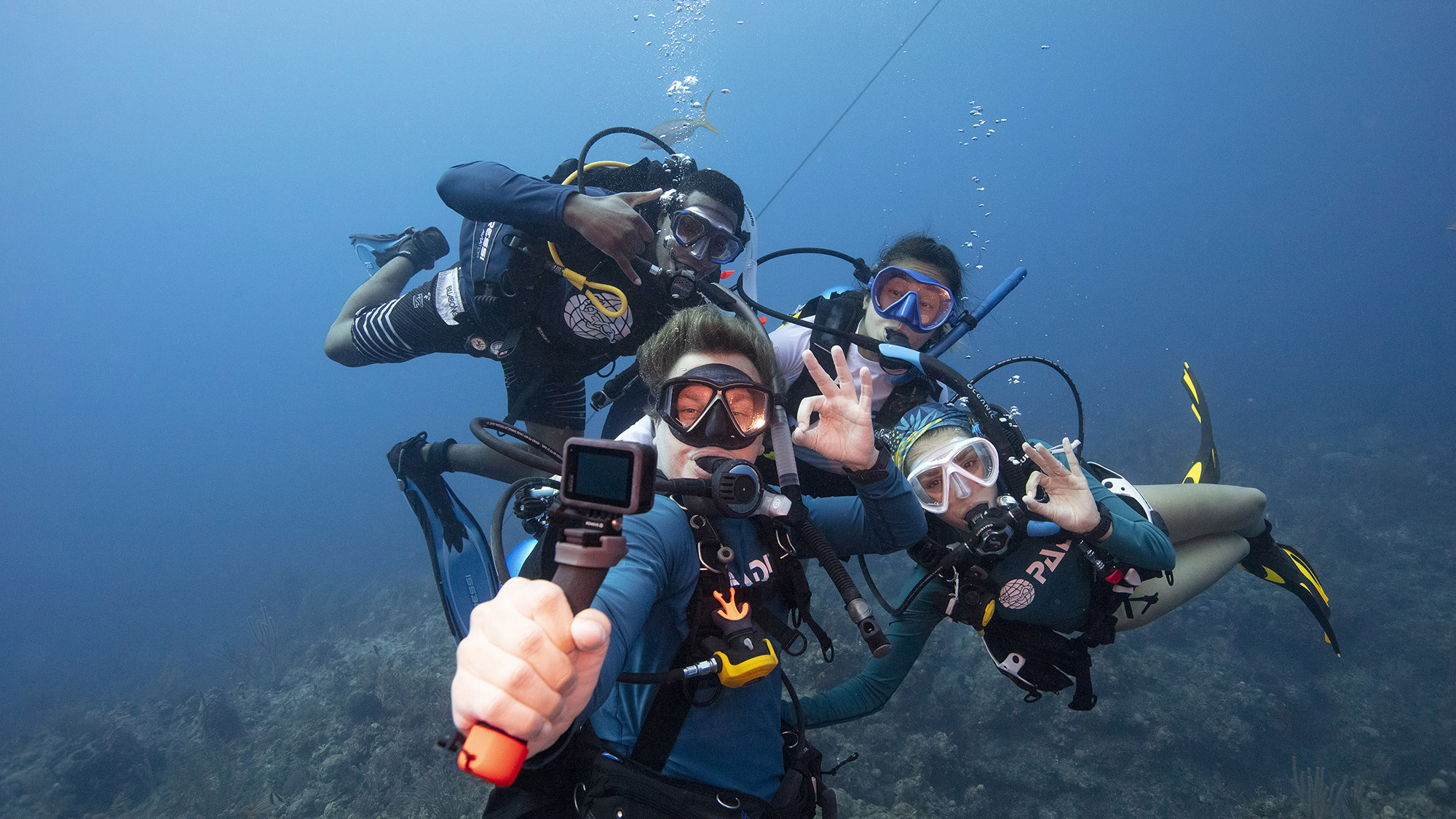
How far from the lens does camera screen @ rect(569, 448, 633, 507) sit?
1.05 m

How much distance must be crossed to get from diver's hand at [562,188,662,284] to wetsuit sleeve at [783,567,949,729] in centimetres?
258

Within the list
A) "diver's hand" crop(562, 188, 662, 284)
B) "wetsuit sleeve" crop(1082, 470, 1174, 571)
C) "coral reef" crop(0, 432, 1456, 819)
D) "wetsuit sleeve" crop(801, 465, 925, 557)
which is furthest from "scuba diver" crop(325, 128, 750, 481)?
"coral reef" crop(0, 432, 1456, 819)

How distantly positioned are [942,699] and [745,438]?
803cm

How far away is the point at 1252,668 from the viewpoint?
29.3 feet

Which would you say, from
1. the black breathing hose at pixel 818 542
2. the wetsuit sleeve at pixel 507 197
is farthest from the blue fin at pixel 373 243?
the black breathing hose at pixel 818 542

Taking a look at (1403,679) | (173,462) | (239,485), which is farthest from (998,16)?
(173,462)

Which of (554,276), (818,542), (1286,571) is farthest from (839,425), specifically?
(1286,571)

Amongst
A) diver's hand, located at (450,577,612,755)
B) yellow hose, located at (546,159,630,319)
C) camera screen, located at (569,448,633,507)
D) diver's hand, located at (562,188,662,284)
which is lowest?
diver's hand, located at (450,577,612,755)

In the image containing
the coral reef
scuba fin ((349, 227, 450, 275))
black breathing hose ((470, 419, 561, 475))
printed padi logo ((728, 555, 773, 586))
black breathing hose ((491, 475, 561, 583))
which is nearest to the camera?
black breathing hose ((491, 475, 561, 583))

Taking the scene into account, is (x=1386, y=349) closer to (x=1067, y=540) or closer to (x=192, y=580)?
(x=1067, y=540)

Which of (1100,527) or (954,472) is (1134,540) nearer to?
(1100,527)

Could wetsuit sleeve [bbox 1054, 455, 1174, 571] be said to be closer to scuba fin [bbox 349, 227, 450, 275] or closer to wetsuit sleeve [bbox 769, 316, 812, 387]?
wetsuit sleeve [bbox 769, 316, 812, 387]

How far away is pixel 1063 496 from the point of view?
289cm

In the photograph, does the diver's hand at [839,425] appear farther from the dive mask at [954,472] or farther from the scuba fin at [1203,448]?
the scuba fin at [1203,448]
